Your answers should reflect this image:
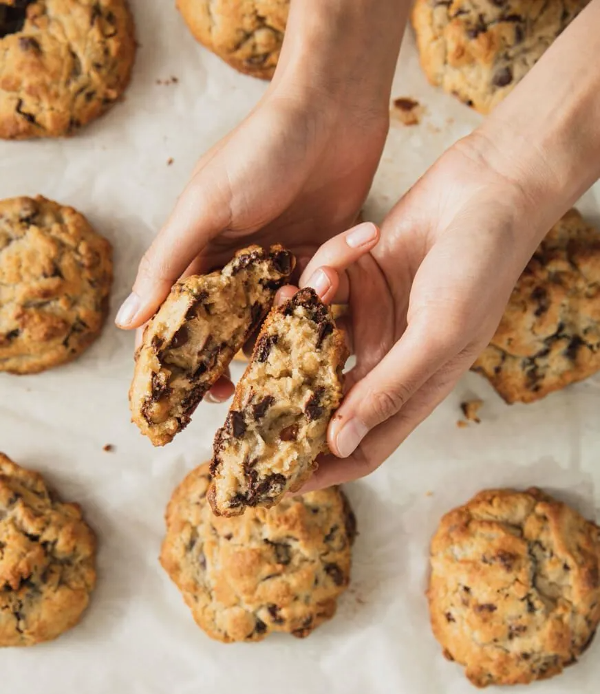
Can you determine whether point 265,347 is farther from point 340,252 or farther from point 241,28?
point 241,28

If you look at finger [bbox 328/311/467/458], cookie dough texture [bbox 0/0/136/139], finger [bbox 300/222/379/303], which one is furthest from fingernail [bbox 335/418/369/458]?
cookie dough texture [bbox 0/0/136/139]

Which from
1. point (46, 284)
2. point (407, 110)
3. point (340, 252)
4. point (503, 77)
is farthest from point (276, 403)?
point (503, 77)

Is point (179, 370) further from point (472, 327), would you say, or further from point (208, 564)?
point (208, 564)

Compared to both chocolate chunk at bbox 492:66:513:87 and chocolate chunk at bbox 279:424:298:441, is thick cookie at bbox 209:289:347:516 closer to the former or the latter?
chocolate chunk at bbox 279:424:298:441

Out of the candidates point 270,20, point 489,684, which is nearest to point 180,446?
point 489,684

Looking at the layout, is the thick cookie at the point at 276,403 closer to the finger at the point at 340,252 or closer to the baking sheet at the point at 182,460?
the finger at the point at 340,252
